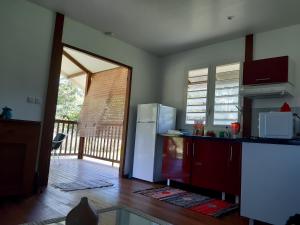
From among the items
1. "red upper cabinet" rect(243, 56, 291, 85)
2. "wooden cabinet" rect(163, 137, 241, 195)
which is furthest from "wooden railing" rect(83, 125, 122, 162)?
"red upper cabinet" rect(243, 56, 291, 85)

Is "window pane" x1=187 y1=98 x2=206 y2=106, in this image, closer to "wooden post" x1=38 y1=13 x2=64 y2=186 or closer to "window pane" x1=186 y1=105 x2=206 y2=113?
"window pane" x1=186 y1=105 x2=206 y2=113

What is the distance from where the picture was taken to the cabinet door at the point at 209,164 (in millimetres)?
3305

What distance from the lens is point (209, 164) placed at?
135 inches

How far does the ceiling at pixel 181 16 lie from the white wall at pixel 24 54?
0.27 meters

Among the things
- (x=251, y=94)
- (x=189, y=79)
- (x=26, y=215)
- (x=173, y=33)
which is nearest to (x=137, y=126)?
(x=189, y=79)

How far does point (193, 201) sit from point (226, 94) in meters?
1.86

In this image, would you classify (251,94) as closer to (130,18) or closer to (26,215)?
(130,18)

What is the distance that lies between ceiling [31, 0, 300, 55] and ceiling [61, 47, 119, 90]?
7.93 ft

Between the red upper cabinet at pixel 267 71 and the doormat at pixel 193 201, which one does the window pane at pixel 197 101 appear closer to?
the red upper cabinet at pixel 267 71

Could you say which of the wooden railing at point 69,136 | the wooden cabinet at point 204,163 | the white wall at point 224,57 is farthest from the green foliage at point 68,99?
the wooden cabinet at point 204,163

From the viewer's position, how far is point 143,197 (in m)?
3.12

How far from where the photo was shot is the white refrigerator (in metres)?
4.12

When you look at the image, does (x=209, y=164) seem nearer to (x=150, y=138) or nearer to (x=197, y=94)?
(x=150, y=138)

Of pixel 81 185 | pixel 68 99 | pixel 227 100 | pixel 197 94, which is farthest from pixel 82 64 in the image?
pixel 227 100
